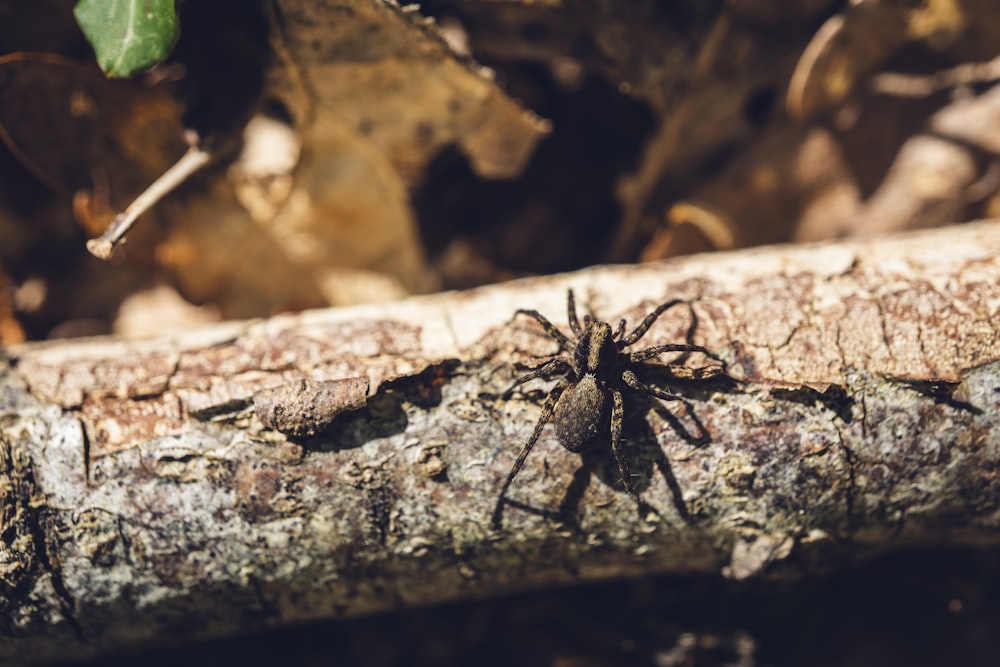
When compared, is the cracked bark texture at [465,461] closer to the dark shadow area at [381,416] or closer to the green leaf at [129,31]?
the dark shadow area at [381,416]

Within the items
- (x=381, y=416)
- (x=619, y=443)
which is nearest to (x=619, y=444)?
(x=619, y=443)

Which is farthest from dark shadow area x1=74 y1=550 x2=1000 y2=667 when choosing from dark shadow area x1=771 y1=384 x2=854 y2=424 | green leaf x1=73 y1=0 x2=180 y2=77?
green leaf x1=73 y1=0 x2=180 y2=77

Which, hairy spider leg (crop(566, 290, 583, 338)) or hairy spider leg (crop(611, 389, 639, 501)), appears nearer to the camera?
hairy spider leg (crop(611, 389, 639, 501))

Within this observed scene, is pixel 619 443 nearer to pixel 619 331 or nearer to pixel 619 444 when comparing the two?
pixel 619 444

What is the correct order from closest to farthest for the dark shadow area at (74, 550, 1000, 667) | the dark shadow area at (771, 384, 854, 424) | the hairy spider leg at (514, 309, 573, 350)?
1. the dark shadow area at (771, 384, 854, 424)
2. the hairy spider leg at (514, 309, 573, 350)
3. the dark shadow area at (74, 550, 1000, 667)

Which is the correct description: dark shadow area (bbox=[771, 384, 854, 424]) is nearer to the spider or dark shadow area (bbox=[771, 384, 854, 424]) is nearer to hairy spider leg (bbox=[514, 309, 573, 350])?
the spider

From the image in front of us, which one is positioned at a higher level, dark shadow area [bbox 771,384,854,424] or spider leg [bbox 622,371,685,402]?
dark shadow area [bbox 771,384,854,424]

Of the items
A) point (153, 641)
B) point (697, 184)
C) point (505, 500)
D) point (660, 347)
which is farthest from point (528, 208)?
point (153, 641)
